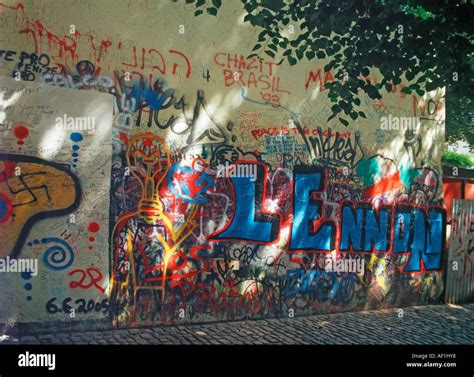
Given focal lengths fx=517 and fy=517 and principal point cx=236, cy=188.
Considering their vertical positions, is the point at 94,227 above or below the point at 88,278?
above

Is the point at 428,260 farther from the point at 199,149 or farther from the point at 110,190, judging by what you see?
the point at 110,190

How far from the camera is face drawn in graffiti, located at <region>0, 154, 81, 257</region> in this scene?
19.4 ft

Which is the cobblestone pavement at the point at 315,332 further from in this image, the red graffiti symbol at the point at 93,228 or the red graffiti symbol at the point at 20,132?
the red graffiti symbol at the point at 20,132

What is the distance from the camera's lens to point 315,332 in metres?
7.11

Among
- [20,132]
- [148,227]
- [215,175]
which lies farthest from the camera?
[215,175]

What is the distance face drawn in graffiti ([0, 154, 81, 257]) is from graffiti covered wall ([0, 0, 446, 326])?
0.41 ft

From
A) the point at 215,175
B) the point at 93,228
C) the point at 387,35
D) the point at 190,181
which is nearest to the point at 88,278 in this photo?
the point at 93,228

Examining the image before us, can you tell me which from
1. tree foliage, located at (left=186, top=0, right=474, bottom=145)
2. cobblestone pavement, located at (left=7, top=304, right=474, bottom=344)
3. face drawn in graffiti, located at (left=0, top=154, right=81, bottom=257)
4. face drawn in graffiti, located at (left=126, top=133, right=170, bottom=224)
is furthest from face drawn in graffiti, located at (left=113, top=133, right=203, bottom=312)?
tree foliage, located at (left=186, top=0, right=474, bottom=145)

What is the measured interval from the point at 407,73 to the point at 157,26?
323 centimetres

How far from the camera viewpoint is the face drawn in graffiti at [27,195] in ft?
19.4

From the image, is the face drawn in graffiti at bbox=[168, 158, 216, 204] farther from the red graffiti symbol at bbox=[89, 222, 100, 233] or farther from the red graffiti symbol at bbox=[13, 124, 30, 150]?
the red graffiti symbol at bbox=[13, 124, 30, 150]

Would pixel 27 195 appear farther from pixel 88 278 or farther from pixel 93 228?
pixel 88 278

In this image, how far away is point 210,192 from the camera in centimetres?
714

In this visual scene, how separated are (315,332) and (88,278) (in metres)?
3.12
